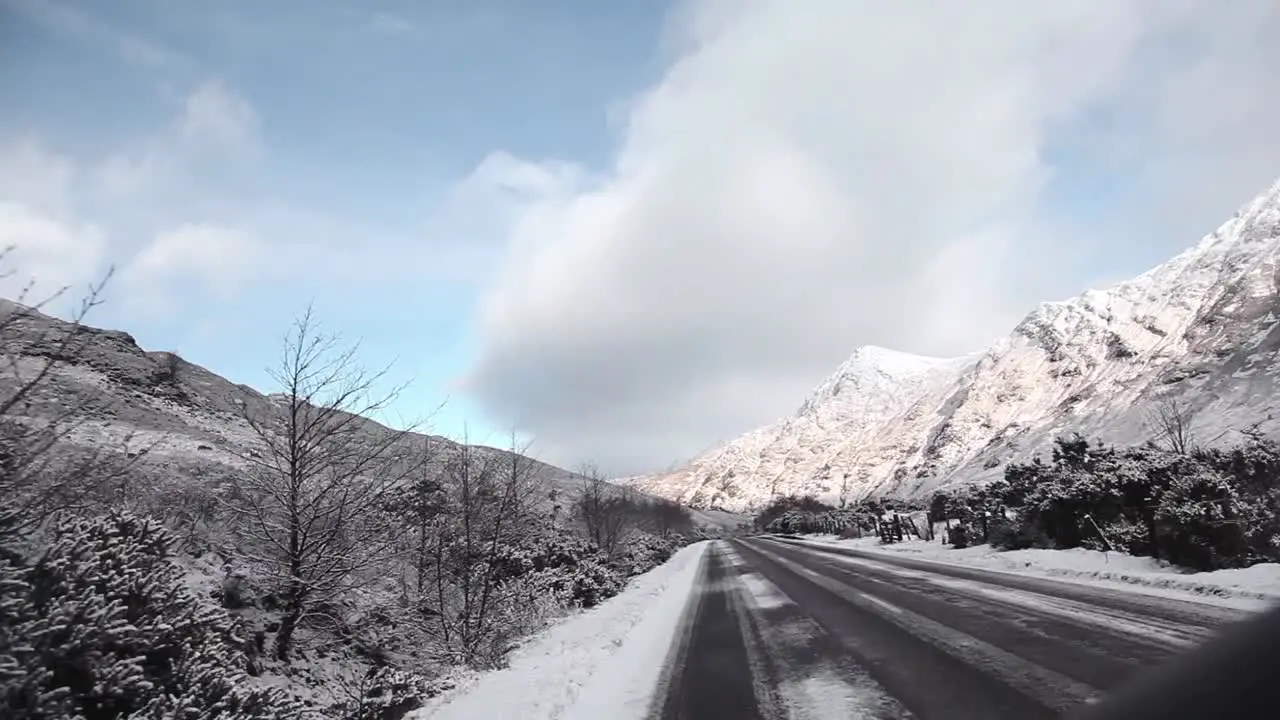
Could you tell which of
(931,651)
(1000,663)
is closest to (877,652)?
(931,651)

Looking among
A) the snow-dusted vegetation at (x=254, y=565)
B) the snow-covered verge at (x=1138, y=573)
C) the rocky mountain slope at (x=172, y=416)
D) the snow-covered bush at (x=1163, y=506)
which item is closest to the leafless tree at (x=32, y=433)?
the snow-dusted vegetation at (x=254, y=565)

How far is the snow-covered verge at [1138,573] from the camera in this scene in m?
9.70

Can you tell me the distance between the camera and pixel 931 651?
320 inches

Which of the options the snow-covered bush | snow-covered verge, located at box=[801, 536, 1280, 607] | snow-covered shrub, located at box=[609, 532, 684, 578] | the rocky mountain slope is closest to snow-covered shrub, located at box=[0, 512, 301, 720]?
the rocky mountain slope

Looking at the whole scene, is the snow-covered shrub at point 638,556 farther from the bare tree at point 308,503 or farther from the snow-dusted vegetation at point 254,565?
the bare tree at point 308,503

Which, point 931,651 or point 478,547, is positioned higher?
point 478,547

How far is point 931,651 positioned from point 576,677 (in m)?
4.55

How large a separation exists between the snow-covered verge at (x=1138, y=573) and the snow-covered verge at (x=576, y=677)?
799 cm

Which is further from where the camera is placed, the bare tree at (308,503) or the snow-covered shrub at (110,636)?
the bare tree at (308,503)

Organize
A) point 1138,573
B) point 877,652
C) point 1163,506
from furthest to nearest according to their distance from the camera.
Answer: point 1163,506 < point 1138,573 < point 877,652

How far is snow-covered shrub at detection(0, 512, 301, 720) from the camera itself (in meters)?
4.49

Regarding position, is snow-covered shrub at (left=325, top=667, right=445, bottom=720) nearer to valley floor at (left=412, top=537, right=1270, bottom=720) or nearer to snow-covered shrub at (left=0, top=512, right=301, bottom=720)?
valley floor at (left=412, top=537, right=1270, bottom=720)

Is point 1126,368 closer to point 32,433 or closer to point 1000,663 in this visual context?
point 1000,663

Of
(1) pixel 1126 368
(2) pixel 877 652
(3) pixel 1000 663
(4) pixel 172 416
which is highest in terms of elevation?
(1) pixel 1126 368
